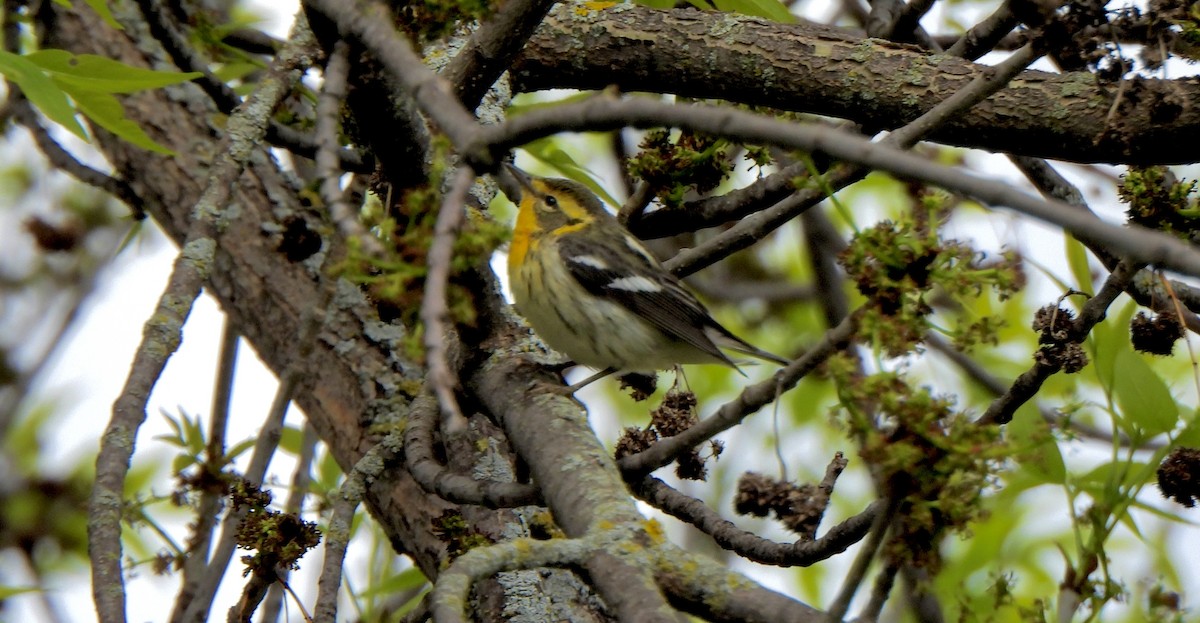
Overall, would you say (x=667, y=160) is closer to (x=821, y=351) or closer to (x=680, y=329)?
(x=680, y=329)

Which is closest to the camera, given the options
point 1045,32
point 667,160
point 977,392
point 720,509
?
point 1045,32

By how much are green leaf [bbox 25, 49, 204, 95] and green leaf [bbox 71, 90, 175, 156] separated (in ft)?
0.15

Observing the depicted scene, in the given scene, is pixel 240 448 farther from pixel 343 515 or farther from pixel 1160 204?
pixel 1160 204

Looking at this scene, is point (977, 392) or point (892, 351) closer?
point (892, 351)

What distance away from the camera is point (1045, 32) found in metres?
2.75

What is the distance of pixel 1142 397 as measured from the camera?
3.49 meters

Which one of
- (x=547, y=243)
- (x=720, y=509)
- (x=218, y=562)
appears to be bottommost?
(x=218, y=562)

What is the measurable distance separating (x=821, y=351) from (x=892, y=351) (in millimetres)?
136

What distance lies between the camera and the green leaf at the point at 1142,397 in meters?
3.47

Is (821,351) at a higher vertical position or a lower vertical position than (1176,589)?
lower

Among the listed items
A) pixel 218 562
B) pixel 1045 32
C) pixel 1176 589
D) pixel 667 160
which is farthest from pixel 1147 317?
pixel 218 562

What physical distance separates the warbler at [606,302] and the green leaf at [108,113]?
1.75m

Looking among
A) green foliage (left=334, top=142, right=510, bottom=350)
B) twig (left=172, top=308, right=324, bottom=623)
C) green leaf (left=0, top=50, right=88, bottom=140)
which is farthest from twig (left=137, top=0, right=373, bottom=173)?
green foliage (left=334, top=142, right=510, bottom=350)

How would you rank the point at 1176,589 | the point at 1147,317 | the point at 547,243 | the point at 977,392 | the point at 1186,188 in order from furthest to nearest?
1. the point at 977,392
2. the point at 547,243
3. the point at 1176,589
4. the point at 1147,317
5. the point at 1186,188
